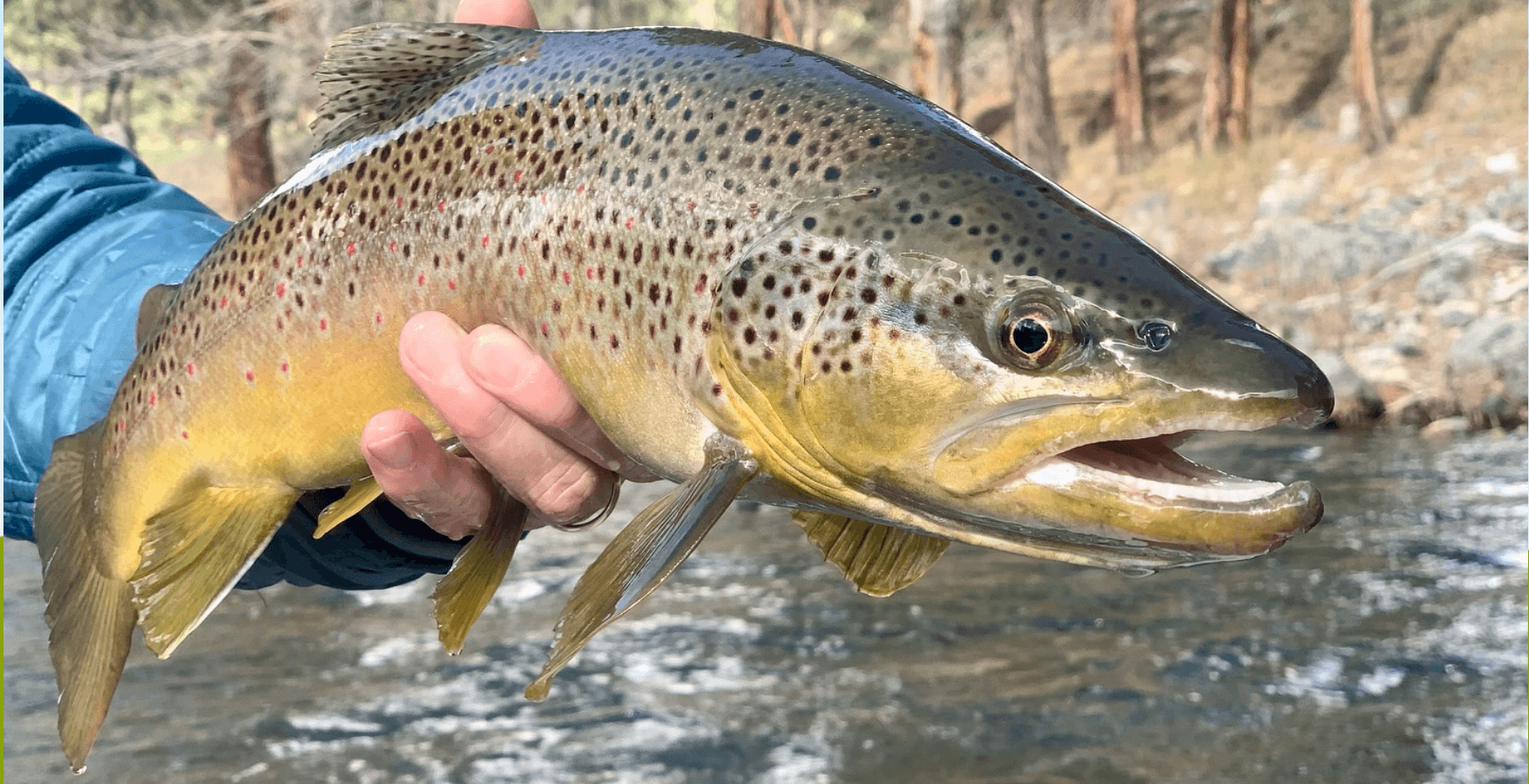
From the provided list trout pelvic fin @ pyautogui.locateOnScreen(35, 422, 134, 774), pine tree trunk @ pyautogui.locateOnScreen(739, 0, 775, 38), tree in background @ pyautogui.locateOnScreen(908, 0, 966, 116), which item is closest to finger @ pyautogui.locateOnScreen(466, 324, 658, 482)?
trout pelvic fin @ pyautogui.locateOnScreen(35, 422, 134, 774)

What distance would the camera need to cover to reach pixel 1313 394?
1760 millimetres

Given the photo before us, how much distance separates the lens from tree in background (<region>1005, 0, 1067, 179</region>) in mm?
26141

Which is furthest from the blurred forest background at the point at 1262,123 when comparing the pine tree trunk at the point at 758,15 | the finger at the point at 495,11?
the finger at the point at 495,11

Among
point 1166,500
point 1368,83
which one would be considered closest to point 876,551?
point 1166,500

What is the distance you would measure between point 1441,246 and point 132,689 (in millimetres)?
17701

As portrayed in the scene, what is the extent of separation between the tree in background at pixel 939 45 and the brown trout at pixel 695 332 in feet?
72.2

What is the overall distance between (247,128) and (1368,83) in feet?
62.1

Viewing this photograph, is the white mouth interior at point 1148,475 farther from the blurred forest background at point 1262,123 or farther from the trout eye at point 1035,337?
the blurred forest background at point 1262,123

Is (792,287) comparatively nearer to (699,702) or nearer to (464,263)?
(464,263)

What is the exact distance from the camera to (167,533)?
268 cm

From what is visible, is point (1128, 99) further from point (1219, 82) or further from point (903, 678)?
point (903, 678)

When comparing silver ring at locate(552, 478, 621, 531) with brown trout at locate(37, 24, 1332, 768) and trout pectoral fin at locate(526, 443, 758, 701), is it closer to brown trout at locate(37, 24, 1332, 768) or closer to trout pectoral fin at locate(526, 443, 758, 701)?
brown trout at locate(37, 24, 1332, 768)

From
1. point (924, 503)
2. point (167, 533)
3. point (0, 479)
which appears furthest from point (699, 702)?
point (924, 503)

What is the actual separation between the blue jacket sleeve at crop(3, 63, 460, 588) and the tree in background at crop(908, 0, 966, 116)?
2093 centimetres
